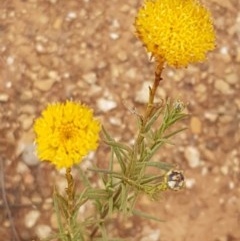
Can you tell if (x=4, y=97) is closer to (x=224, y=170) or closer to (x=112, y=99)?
(x=112, y=99)

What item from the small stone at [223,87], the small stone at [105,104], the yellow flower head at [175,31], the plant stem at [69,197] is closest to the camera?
the yellow flower head at [175,31]

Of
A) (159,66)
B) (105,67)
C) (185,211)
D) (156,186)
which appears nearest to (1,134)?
(105,67)

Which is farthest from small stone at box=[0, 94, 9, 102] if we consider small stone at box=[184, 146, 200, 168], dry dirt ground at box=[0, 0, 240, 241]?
small stone at box=[184, 146, 200, 168]

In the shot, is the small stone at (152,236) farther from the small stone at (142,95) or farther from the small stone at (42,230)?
the small stone at (142,95)

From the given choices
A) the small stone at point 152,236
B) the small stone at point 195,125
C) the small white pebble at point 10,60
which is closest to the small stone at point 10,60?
the small white pebble at point 10,60

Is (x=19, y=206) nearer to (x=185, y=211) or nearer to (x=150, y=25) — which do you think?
(x=185, y=211)
